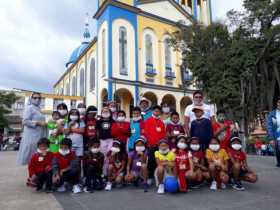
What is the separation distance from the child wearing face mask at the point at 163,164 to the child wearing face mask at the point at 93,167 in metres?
1.12

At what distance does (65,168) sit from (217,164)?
110 inches

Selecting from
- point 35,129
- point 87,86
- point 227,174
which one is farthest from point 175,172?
point 87,86

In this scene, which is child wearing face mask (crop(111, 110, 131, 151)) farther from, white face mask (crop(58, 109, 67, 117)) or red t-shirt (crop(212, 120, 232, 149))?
red t-shirt (crop(212, 120, 232, 149))

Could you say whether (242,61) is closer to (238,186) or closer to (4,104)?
(238,186)

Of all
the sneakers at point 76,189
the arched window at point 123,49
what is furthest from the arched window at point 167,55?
the sneakers at point 76,189

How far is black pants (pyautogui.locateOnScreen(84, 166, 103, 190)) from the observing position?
216 inches

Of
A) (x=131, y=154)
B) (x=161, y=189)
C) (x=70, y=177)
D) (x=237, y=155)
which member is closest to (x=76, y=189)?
(x=70, y=177)

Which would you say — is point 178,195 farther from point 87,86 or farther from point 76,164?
point 87,86

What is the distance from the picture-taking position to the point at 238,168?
5367 mm

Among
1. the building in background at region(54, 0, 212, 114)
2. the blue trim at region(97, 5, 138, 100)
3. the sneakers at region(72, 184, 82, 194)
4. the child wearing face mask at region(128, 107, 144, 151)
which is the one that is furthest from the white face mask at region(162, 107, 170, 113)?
the blue trim at region(97, 5, 138, 100)

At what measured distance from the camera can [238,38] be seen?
619 inches

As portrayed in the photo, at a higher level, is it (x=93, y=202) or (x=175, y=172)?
(x=175, y=172)

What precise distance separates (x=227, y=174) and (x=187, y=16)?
25806 mm

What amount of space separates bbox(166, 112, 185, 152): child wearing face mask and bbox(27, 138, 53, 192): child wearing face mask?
7.63 ft
